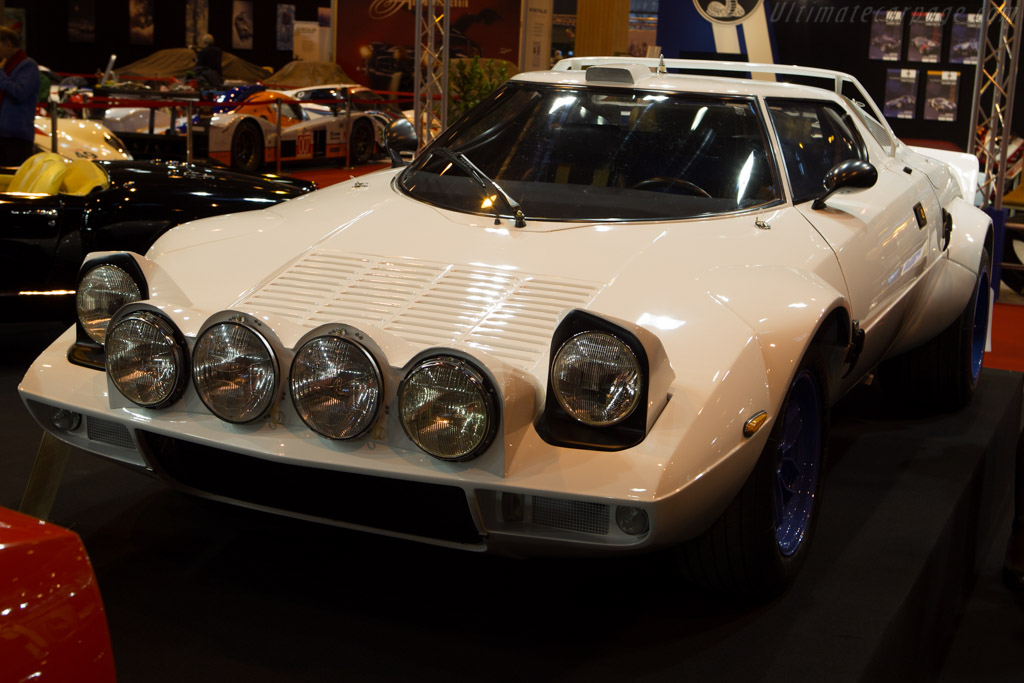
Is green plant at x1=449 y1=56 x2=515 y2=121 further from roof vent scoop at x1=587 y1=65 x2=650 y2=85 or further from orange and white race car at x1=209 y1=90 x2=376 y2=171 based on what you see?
roof vent scoop at x1=587 y1=65 x2=650 y2=85

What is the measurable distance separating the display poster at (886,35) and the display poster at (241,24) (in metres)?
17.5

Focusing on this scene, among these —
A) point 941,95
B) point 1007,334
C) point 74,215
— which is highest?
point 941,95

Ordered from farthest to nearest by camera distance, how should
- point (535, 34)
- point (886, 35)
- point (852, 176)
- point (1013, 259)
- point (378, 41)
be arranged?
point (378, 41) → point (886, 35) → point (535, 34) → point (1013, 259) → point (852, 176)

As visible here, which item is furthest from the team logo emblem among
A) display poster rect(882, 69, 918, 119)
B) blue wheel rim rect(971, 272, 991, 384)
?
blue wheel rim rect(971, 272, 991, 384)

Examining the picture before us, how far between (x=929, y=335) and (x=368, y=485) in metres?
2.54

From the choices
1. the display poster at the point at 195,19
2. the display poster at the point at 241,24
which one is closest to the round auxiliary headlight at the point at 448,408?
the display poster at the point at 195,19

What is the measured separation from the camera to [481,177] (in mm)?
3295

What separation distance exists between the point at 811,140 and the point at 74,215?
2.89 m

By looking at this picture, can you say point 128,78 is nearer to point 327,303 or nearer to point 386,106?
point 386,106

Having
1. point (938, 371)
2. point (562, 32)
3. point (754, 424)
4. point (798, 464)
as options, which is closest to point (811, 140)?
point (938, 371)

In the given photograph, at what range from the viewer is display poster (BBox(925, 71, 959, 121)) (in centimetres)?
968

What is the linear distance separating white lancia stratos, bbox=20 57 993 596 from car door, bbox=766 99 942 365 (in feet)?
0.05

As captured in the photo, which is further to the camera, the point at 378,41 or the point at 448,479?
the point at 378,41

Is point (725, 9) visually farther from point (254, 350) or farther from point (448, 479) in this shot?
point (448, 479)
